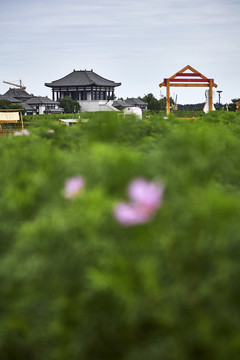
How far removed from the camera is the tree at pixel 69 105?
244 ft

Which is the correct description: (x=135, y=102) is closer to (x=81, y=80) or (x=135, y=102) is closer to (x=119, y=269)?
(x=81, y=80)

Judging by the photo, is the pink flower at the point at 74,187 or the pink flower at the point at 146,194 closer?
the pink flower at the point at 146,194

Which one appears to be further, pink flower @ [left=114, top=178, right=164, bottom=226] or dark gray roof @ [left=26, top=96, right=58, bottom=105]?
dark gray roof @ [left=26, top=96, right=58, bottom=105]

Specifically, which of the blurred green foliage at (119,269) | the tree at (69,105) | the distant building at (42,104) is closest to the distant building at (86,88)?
the distant building at (42,104)

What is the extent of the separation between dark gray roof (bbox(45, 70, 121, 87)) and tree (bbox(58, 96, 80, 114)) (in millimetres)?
3670

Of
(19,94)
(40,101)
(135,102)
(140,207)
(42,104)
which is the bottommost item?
(135,102)

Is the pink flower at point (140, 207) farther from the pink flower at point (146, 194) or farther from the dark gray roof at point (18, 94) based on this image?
the dark gray roof at point (18, 94)

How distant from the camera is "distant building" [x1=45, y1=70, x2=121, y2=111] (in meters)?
77.7

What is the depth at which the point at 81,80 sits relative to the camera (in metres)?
78.8

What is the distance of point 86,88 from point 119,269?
78597 mm

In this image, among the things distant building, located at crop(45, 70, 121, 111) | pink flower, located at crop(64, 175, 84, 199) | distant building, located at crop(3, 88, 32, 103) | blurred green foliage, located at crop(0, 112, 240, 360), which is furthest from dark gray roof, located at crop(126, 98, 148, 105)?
pink flower, located at crop(64, 175, 84, 199)

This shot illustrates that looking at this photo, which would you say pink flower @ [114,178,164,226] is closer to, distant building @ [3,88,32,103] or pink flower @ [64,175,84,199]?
pink flower @ [64,175,84,199]

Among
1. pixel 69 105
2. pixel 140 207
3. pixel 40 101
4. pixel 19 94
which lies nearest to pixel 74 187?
pixel 140 207

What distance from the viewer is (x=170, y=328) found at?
→ 53.1 inches
